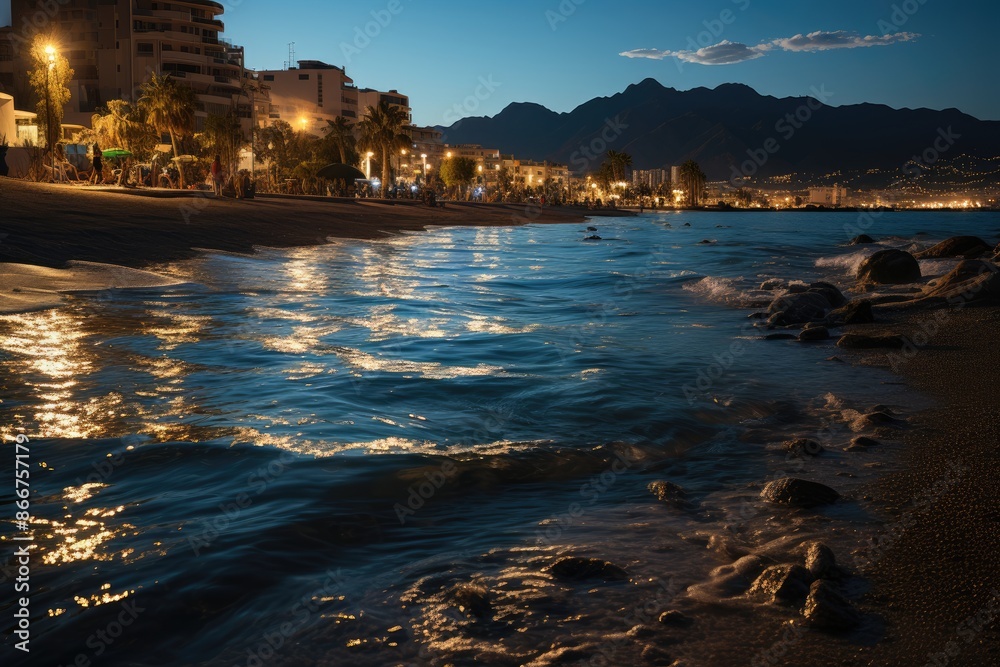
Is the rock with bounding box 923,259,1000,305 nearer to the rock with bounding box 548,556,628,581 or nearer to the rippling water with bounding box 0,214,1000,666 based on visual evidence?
the rippling water with bounding box 0,214,1000,666

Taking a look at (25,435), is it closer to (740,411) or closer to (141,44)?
(740,411)

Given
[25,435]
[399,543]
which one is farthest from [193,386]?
[399,543]

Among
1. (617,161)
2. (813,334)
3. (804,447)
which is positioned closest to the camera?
(804,447)

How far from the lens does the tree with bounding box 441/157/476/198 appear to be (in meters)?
139

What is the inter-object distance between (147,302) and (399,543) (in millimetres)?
11198

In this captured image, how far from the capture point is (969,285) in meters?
15.7

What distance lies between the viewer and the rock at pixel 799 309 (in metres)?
15.4

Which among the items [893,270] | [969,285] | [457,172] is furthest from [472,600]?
[457,172]

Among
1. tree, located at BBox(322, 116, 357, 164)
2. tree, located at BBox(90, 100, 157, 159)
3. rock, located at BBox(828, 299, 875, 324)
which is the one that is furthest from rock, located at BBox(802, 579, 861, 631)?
tree, located at BBox(322, 116, 357, 164)

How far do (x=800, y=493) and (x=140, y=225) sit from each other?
74.5 feet

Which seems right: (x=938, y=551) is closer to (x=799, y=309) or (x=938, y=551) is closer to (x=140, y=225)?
(x=799, y=309)

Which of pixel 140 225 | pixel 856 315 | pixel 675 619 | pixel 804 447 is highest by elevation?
pixel 140 225

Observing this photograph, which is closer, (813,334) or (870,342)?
(870,342)

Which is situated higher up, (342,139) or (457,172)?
(342,139)
